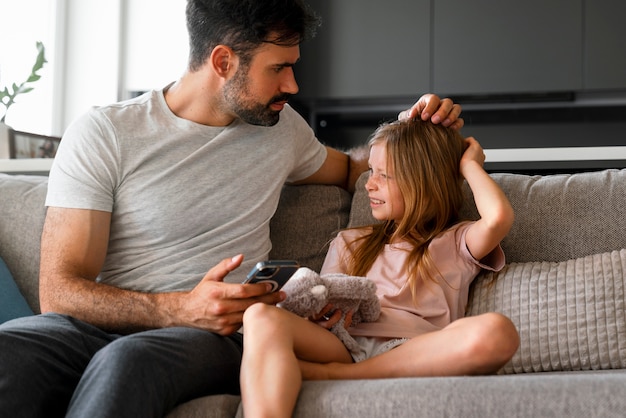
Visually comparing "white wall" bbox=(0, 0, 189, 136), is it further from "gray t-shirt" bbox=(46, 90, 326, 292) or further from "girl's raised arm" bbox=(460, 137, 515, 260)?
"girl's raised arm" bbox=(460, 137, 515, 260)

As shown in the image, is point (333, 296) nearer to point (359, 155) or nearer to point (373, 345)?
point (373, 345)

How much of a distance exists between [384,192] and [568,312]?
1.60ft

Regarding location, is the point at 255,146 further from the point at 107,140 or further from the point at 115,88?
the point at 115,88

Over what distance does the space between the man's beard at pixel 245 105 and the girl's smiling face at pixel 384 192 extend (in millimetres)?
262

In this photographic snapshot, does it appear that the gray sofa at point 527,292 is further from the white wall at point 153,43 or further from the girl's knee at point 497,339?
the white wall at point 153,43

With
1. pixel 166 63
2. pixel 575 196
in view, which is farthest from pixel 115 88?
pixel 575 196

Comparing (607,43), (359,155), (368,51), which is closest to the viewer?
(359,155)

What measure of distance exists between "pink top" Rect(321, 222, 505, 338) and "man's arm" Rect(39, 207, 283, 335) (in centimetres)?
29

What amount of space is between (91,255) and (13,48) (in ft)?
8.29

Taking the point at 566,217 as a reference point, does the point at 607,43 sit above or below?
above

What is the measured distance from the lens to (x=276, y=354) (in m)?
1.43

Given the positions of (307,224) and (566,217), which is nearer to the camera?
(566,217)

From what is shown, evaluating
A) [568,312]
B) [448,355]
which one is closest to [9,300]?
[448,355]

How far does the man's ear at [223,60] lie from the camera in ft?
6.68
